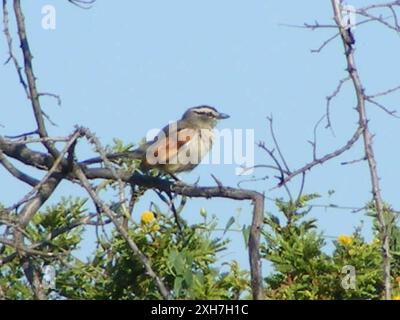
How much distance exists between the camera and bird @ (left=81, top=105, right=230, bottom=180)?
597 cm

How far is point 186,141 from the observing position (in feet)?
20.8

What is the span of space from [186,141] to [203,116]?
0.56 feet

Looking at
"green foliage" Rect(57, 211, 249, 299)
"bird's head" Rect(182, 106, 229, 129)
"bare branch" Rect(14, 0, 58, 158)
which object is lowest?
"green foliage" Rect(57, 211, 249, 299)

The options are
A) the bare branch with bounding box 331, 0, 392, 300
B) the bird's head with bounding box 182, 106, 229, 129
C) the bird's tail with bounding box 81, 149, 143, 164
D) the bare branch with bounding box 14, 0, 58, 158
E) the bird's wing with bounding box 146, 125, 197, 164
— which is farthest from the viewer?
the bird's head with bounding box 182, 106, 229, 129

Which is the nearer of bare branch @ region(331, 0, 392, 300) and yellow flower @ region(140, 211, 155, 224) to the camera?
bare branch @ region(331, 0, 392, 300)

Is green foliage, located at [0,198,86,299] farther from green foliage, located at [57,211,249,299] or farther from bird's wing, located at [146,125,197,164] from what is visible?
bird's wing, located at [146,125,197,164]

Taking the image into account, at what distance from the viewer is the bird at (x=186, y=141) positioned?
5.97 m

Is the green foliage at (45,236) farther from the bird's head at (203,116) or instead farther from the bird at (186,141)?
the bird's head at (203,116)

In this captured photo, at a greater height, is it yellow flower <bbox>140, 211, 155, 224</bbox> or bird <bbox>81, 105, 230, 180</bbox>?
bird <bbox>81, 105, 230, 180</bbox>

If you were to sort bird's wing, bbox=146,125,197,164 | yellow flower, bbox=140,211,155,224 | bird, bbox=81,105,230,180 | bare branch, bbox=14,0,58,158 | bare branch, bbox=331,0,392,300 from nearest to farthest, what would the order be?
bare branch, bbox=331,0,392,300 < bare branch, bbox=14,0,58,158 < yellow flower, bbox=140,211,155,224 < bird's wing, bbox=146,125,197,164 < bird, bbox=81,105,230,180

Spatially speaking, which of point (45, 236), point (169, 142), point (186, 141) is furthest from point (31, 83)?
point (186, 141)

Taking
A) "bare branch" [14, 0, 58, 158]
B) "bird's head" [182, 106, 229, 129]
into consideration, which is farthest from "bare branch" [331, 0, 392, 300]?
"bird's head" [182, 106, 229, 129]

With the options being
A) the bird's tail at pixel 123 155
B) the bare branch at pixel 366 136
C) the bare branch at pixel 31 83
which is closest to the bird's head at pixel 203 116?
the bird's tail at pixel 123 155
